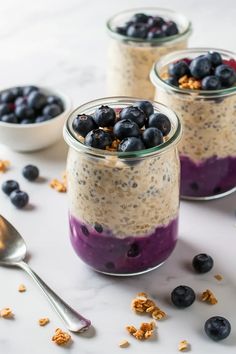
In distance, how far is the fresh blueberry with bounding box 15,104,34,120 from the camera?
1667mm

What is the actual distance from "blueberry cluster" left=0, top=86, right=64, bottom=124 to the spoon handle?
526mm

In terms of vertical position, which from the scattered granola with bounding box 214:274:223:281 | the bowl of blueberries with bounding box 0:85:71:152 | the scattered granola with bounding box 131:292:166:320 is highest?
the bowl of blueberries with bounding box 0:85:71:152

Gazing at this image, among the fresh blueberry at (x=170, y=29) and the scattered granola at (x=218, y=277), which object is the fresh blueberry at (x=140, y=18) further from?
the scattered granola at (x=218, y=277)

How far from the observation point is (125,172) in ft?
3.81

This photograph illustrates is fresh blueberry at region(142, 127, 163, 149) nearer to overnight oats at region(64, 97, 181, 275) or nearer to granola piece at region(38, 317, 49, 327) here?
overnight oats at region(64, 97, 181, 275)

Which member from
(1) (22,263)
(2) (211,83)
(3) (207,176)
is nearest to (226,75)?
(2) (211,83)

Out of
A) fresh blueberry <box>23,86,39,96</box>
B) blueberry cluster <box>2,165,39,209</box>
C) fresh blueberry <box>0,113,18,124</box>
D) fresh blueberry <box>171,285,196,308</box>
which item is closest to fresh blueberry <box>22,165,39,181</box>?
blueberry cluster <box>2,165,39,209</box>

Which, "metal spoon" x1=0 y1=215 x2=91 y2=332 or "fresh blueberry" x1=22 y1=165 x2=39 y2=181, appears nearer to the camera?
"metal spoon" x1=0 y1=215 x2=91 y2=332

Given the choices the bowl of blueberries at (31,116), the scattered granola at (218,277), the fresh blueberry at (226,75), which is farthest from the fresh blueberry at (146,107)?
the bowl of blueberries at (31,116)

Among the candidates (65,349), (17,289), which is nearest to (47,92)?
(17,289)

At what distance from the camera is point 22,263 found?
4.27 ft

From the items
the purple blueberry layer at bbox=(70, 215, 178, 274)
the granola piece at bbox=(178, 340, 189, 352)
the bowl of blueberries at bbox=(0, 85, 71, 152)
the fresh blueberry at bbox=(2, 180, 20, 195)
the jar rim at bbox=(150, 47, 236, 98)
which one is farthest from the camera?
the bowl of blueberries at bbox=(0, 85, 71, 152)

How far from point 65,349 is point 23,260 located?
242 mm

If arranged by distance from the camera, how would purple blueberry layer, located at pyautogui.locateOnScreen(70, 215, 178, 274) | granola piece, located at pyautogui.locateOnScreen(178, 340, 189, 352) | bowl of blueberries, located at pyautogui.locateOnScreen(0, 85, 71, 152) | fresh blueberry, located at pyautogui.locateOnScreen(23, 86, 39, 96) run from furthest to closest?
fresh blueberry, located at pyautogui.locateOnScreen(23, 86, 39, 96)
bowl of blueberries, located at pyautogui.locateOnScreen(0, 85, 71, 152)
purple blueberry layer, located at pyautogui.locateOnScreen(70, 215, 178, 274)
granola piece, located at pyautogui.locateOnScreen(178, 340, 189, 352)
